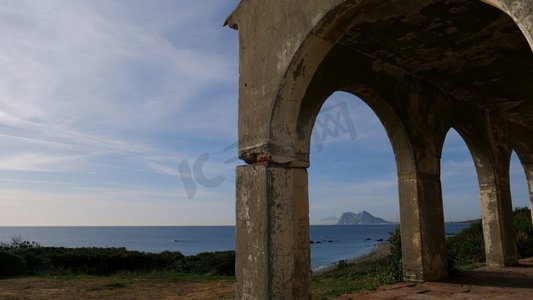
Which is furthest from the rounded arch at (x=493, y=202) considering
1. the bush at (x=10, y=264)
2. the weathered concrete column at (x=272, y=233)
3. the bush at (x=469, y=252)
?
the bush at (x=10, y=264)

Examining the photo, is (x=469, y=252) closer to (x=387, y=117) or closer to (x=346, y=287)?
(x=346, y=287)

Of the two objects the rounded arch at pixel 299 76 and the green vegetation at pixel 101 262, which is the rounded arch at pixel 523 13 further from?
the green vegetation at pixel 101 262

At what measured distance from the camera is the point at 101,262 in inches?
719

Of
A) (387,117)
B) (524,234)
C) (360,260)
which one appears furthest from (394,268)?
(360,260)

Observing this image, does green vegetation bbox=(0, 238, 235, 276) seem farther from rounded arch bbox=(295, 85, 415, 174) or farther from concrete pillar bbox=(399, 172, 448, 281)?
rounded arch bbox=(295, 85, 415, 174)

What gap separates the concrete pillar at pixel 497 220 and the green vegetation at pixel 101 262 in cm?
1183

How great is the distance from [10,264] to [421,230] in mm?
15817

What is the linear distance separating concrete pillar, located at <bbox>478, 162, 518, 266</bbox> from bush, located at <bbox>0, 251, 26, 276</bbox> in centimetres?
1638

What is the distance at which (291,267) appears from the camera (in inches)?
176

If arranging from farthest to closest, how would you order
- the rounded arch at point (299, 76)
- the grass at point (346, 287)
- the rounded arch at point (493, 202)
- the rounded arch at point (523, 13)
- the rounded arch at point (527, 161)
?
1. the rounded arch at point (527, 161)
2. the rounded arch at point (493, 202)
3. the grass at point (346, 287)
4. the rounded arch at point (299, 76)
5. the rounded arch at point (523, 13)

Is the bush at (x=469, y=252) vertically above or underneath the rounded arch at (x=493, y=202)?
underneath

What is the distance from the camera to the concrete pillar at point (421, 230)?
6973 mm

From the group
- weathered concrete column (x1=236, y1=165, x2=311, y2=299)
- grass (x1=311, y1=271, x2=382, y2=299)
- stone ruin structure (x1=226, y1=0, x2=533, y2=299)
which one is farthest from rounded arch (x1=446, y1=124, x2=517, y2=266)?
weathered concrete column (x1=236, y1=165, x2=311, y2=299)

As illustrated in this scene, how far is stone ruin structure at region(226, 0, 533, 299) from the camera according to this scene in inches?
174
